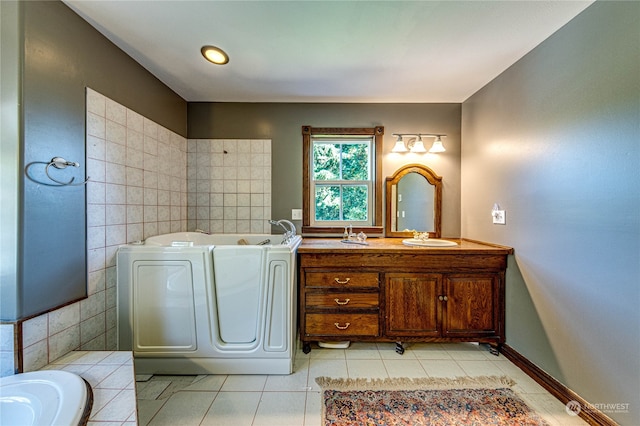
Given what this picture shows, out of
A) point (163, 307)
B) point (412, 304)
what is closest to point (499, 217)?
point (412, 304)

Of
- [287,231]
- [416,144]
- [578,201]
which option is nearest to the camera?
[578,201]

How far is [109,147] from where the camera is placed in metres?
1.66

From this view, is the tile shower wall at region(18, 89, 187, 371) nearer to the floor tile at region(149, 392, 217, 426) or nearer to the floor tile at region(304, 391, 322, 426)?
the floor tile at region(149, 392, 217, 426)

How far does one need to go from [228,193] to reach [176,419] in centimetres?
180

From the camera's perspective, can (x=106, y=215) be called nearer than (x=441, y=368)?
Yes

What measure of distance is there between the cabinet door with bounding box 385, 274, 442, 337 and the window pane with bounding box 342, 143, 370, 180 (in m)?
1.13

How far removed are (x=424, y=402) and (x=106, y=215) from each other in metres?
2.24

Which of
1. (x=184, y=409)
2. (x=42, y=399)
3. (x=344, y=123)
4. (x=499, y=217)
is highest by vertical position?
(x=344, y=123)

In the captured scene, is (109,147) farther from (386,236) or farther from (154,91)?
(386,236)

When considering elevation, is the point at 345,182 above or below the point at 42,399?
above

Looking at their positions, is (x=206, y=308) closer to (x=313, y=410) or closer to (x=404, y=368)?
(x=313, y=410)

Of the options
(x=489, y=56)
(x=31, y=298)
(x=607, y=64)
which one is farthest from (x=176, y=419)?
(x=489, y=56)

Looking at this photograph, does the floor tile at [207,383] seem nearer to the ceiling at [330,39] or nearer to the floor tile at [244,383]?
the floor tile at [244,383]

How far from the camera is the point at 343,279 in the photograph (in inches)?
76.9
